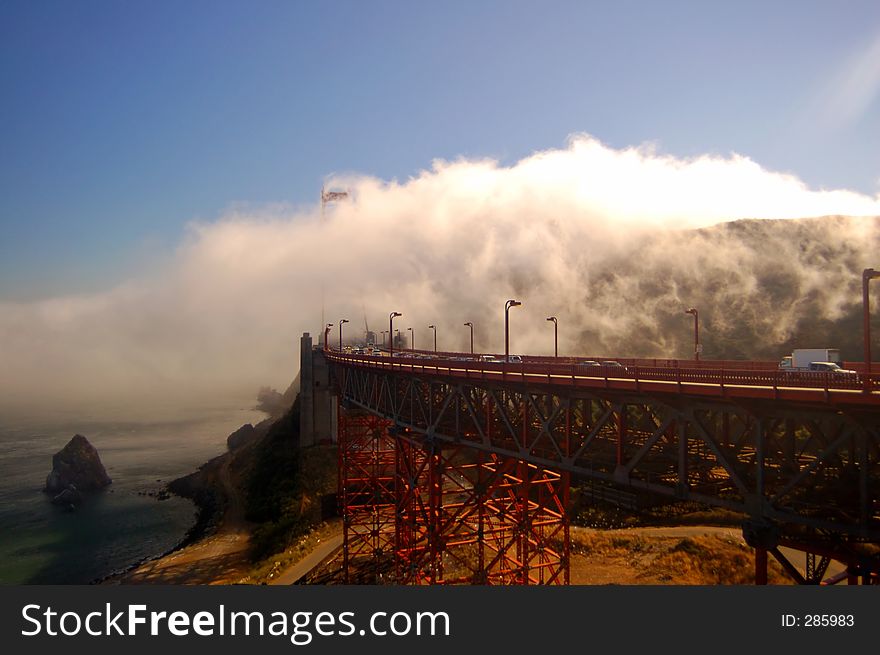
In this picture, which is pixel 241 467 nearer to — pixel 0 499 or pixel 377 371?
pixel 0 499

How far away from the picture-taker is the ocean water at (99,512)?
5000 centimetres

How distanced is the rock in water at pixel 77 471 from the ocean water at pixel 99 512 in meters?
1.97

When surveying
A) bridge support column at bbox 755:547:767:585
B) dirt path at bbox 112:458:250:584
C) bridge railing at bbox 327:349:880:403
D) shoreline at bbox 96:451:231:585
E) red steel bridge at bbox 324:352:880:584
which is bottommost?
shoreline at bbox 96:451:231:585

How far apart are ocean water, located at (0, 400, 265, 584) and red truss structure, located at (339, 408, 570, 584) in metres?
27.3

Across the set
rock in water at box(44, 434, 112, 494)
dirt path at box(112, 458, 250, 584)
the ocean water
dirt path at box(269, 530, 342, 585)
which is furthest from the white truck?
rock in water at box(44, 434, 112, 494)

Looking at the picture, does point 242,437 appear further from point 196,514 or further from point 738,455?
point 738,455

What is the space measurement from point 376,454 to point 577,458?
23.8 m

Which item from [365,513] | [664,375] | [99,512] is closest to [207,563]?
[365,513]

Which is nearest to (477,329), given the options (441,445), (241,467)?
(241,467)

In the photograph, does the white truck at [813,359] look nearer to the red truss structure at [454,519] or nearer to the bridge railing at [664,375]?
the bridge railing at [664,375]

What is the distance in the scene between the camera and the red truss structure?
960 inches

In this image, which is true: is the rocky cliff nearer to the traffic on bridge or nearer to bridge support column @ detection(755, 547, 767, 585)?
the traffic on bridge

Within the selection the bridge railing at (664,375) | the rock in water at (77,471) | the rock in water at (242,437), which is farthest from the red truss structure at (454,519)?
the rock in water at (242,437)

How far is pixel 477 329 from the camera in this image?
11900 cm
